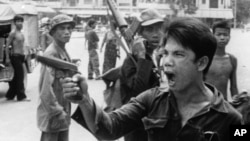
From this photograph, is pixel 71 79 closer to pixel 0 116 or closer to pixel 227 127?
pixel 227 127

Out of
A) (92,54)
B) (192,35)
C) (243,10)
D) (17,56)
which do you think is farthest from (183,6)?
(192,35)

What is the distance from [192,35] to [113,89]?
1899 mm

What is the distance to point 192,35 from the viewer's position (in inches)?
80.0

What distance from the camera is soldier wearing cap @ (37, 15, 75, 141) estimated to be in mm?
3955

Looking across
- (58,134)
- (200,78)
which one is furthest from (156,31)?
(200,78)

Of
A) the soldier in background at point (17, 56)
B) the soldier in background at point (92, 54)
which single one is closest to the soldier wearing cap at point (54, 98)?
the soldier in background at point (17, 56)

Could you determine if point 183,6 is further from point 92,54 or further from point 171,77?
point 171,77

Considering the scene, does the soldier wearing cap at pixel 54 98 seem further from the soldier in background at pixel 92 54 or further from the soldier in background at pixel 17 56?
the soldier in background at pixel 92 54

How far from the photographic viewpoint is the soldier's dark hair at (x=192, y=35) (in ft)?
6.66

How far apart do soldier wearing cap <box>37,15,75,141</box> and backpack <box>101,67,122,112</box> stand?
40 centimetres

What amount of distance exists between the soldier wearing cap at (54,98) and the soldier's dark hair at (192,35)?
1934 mm

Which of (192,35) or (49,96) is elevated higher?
(192,35)

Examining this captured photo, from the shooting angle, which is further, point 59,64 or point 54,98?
point 54,98

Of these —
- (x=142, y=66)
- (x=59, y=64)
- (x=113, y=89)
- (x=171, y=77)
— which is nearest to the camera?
(x=59, y=64)
